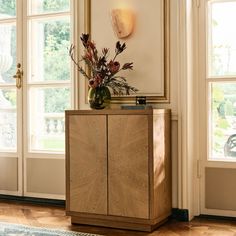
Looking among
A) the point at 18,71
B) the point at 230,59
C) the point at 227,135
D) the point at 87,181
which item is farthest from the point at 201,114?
the point at 18,71

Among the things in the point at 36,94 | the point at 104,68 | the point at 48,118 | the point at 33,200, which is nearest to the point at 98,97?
the point at 104,68

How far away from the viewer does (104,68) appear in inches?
139

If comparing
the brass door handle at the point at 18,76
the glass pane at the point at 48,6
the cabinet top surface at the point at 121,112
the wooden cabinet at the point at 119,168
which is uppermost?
the glass pane at the point at 48,6

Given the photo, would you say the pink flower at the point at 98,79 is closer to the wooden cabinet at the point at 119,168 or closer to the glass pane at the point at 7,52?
the wooden cabinet at the point at 119,168

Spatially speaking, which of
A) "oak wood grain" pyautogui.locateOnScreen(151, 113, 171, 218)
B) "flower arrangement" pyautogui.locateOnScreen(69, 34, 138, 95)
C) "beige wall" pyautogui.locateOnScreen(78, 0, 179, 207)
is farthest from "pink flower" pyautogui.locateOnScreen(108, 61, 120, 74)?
"oak wood grain" pyautogui.locateOnScreen(151, 113, 171, 218)

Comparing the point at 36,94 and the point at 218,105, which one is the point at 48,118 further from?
the point at 218,105

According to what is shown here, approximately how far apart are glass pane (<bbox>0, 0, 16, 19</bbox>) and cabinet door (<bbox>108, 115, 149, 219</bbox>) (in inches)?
66.5

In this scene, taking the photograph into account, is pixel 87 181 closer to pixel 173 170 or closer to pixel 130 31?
pixel 173 170

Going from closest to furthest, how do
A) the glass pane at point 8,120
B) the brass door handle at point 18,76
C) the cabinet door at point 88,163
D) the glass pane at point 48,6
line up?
the cabinet door at point 88,163 < the glass pane at point 48,6 < the brass door handle at point 18,76 < the glass pane at point 8,120

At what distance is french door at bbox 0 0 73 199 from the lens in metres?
4.06

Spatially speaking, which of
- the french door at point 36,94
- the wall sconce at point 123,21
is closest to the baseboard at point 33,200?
the french door at point 36,94

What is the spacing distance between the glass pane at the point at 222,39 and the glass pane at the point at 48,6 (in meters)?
1.28

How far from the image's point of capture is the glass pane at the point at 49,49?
13.3 ft

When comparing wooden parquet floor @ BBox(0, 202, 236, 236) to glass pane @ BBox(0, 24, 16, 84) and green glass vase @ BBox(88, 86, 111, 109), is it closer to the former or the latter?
green glass vase @ BBox(88, 86, 111, 109)
